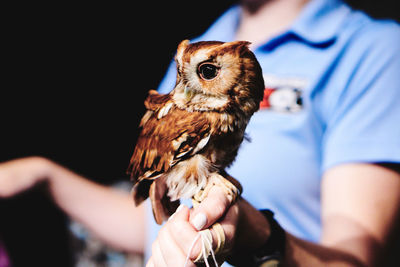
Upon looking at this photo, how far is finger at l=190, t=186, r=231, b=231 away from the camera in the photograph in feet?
1.85

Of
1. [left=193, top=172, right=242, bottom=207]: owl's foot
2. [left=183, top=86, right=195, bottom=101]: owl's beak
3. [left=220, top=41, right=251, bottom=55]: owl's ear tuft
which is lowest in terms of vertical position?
[left=193, top=172, right=242, bottom=207]: owl's foot

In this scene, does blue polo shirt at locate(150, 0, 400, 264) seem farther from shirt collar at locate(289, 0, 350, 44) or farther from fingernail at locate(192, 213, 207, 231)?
fingernail at locate(192, 213, 207, 231)

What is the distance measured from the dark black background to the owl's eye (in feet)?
4.52

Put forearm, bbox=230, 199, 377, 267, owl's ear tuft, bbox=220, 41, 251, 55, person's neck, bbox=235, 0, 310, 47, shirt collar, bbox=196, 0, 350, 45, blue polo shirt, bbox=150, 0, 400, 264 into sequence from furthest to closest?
person's neck, bbox=235, 0, 310, 47, shirt collar, bbox=196, 0, 350, 45, blue polo shirt, bbox=150, 0, 400, 264, forearm, bbox=230, 199, 377, 267, owl's ear tuft, bbox=220, 41, 251, 55

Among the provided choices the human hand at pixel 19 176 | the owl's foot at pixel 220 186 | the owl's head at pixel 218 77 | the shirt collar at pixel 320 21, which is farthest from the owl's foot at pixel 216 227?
the human hand at pixel 19 176

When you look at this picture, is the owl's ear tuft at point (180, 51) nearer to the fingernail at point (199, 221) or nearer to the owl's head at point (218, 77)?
the owl's head at point (218, 77)

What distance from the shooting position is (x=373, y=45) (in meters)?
1.00

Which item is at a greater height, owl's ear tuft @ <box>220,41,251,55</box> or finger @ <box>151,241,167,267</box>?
owl's ear tuft @ <box>220,41,251,55</box>

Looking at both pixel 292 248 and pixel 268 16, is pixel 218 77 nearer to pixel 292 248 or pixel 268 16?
pixel 292 248

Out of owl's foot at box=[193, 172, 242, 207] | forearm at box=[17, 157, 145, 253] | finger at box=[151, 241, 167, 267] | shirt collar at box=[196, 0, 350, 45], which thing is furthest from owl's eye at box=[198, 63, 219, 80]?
forearm at box=[17, 157, 145, 253]

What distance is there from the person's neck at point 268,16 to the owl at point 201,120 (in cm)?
71

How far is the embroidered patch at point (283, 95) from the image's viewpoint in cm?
99

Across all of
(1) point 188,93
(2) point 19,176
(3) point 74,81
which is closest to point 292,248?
(1) point 188,93

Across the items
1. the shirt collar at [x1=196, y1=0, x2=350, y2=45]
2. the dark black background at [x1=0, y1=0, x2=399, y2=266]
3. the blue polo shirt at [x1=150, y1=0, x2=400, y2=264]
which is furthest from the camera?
the dark black background at [x1=0, y1=0, x2=399, y2=266]
